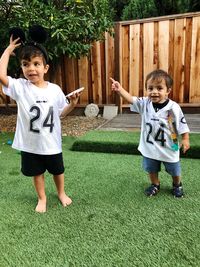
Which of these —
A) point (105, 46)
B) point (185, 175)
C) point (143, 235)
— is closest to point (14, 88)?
point (143, 235)

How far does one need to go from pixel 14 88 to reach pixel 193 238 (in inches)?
66.6

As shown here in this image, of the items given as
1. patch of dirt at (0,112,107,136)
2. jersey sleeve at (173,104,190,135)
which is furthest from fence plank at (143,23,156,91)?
jersey sleeve at (173,104,190,135)

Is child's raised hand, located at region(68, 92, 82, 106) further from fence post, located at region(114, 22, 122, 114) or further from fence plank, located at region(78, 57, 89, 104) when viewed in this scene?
fence plank, located at region(78, 57, 89, 104)

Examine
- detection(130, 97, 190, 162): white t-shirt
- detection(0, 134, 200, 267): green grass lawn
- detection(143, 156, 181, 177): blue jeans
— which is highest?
detection(130, 97, 190, 162): white t-shirt

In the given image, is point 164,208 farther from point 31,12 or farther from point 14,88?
point 31,12

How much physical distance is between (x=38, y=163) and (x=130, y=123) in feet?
9.81

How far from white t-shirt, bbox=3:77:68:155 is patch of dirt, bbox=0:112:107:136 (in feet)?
8.73

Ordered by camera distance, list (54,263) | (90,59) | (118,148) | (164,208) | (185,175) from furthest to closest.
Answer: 1. (90,59)
2. (118,148)
3. (185,175)
4. (164,208)
5. (54,263)

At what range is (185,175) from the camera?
3.02m

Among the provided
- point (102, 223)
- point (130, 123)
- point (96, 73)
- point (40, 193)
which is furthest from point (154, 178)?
point (96, 73)

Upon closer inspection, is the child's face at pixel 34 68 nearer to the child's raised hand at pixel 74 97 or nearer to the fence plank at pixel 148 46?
the child's raised hand at pixel 74 97

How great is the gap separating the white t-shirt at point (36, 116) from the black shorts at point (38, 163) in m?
0.08

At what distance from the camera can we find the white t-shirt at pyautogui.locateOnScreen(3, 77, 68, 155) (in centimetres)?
218

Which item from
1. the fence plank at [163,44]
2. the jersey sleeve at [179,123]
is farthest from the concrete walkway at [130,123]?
the jersey sleeve at [179,123]
